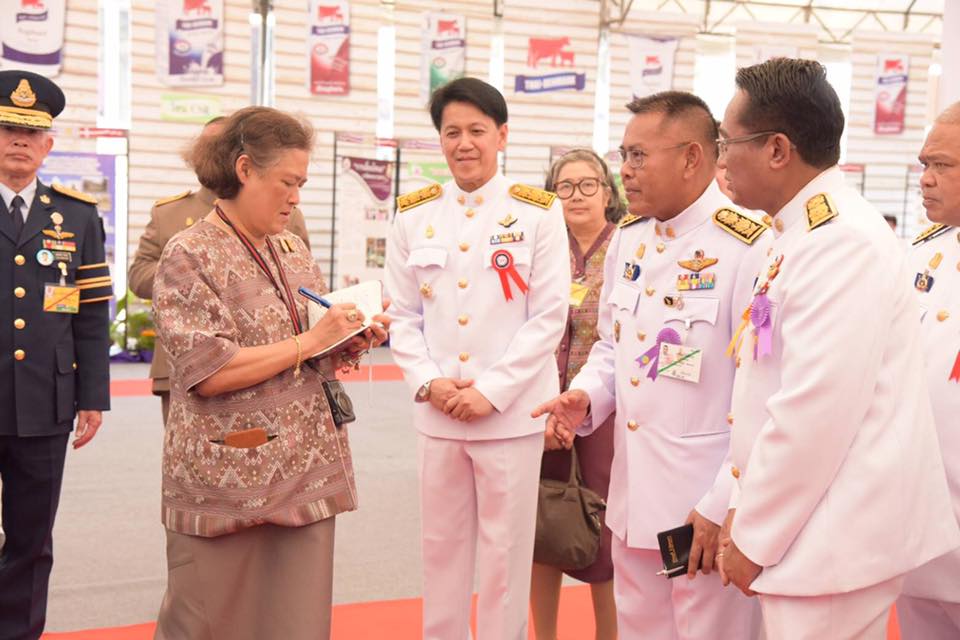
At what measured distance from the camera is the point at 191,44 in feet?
38.1

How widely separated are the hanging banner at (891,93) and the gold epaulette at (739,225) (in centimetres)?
1456

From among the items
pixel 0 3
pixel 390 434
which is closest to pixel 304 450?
pixel 390 434

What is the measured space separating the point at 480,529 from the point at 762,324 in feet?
4.65

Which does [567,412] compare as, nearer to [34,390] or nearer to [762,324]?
[762,324]

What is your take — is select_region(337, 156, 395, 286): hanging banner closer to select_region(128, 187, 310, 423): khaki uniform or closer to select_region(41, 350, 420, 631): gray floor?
select_region(41, 350, 420, 631): gray floor

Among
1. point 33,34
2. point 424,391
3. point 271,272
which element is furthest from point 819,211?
point 33,34

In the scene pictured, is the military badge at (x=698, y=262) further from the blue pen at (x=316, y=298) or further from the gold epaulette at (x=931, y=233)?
the blue pen at (x=316, y=298)

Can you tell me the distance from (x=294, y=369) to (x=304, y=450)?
188 mm

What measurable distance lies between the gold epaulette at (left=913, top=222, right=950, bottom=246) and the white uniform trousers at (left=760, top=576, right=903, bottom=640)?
3.26ft

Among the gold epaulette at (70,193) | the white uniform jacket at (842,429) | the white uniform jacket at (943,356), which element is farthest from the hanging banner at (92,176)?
the white uniform jacket at (842,429)

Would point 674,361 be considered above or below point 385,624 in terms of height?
above

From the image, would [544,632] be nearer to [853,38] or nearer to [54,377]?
[54,377]

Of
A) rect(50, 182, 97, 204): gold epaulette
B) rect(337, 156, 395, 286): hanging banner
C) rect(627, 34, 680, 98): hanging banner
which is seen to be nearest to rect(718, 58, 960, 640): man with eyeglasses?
rect(50, 182, 97, 204): gold epaulette

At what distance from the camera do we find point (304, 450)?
2225mm
